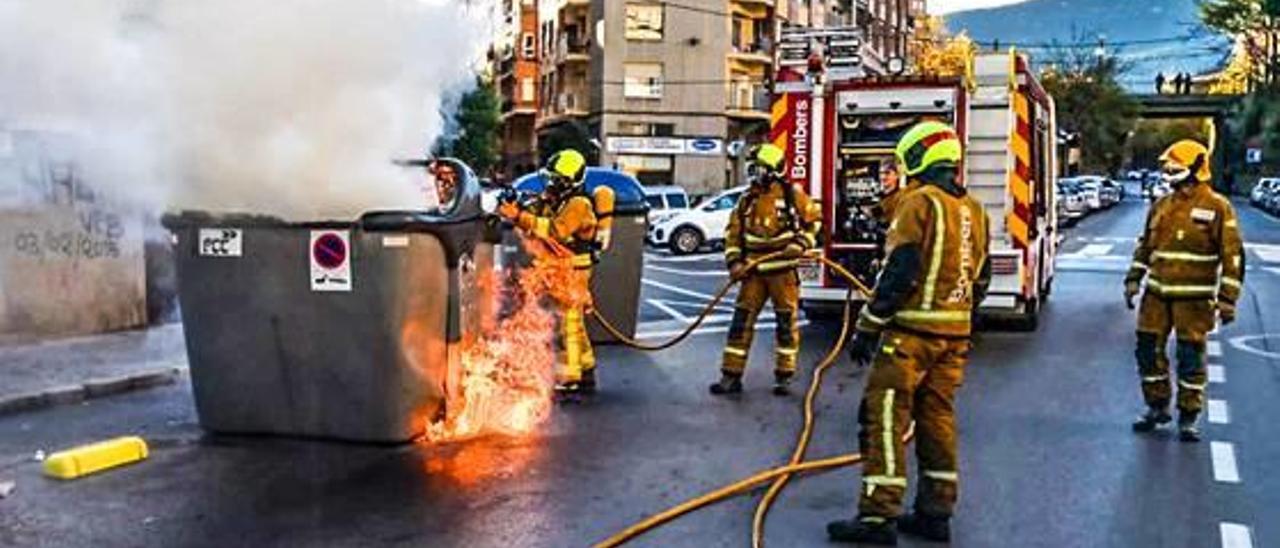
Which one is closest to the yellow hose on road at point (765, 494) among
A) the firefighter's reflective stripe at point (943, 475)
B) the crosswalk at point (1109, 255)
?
the firefighter's reflective stripe at point (943, 475)

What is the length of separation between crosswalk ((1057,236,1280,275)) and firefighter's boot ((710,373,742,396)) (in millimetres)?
12272

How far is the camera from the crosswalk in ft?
70.0

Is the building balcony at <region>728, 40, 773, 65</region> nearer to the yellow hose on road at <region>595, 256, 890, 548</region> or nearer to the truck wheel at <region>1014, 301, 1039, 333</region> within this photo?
the truck wheel at <region>1014, 301, 1039, 333</region>

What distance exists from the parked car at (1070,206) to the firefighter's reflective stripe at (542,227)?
31213 millimetres

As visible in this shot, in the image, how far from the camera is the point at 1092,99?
7244cm

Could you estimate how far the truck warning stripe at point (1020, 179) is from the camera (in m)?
12.0

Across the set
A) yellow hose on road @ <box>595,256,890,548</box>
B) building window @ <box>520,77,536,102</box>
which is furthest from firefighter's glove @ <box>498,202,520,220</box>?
building window @ <box>520,77,536,102</box>

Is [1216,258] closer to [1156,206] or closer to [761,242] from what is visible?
[1156,206]

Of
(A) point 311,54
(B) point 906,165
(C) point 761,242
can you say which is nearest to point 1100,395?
(C) point 761,242

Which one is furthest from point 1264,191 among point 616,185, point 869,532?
point 869,532

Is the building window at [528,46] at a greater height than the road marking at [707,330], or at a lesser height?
greater

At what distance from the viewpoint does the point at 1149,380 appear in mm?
7734

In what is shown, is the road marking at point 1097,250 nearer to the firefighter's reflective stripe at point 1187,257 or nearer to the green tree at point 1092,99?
the firefighter's reflective stripe at point 1187,257

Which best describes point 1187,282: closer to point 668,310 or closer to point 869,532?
point 869,532
